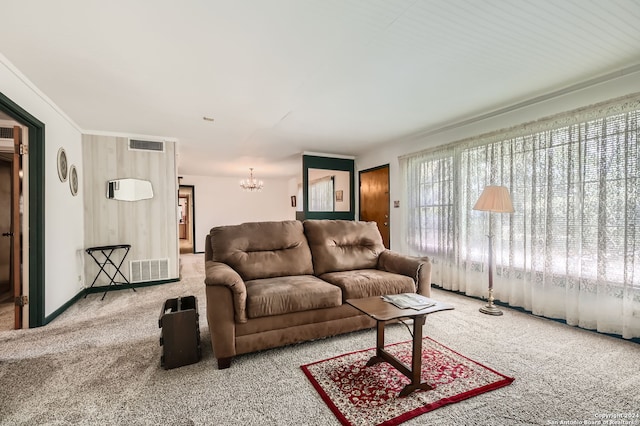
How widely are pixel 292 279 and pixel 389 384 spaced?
115 cm

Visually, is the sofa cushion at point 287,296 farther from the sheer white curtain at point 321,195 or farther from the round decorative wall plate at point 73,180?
the sheer white curtain at point 321,195

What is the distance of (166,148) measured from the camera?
4508 mm

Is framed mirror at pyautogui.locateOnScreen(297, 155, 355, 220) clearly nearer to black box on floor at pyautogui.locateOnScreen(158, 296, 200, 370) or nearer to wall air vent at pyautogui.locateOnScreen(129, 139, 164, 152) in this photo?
wall air vent at pyautogui.locateOnScreen(129, 139, 164, 152)

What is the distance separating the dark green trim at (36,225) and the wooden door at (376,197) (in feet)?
15.2

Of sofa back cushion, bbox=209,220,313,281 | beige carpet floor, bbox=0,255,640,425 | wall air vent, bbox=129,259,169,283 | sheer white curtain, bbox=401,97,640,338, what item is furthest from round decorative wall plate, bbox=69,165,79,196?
sheer white curtain, bbox=401,97,640,338

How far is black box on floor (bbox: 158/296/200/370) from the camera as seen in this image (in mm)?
1955

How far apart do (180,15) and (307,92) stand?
1.37 meters

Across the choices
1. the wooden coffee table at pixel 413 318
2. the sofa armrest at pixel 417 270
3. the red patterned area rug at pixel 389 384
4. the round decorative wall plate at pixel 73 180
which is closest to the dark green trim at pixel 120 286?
the round decorative wall plate at pixel 73 180

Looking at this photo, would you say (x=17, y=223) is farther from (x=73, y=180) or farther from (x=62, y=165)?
(x=73, y=180)

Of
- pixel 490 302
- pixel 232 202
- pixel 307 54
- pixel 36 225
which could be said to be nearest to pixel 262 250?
pixel 307 54

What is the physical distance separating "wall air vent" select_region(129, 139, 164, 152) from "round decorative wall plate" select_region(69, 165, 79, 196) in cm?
80

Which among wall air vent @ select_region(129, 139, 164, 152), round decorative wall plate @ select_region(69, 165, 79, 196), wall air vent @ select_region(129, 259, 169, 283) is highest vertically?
wall air vent @ select_region(129, 139, 164, 152)

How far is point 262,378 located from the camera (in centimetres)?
185

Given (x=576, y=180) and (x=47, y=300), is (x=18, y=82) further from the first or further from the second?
(x=576, y=180)
